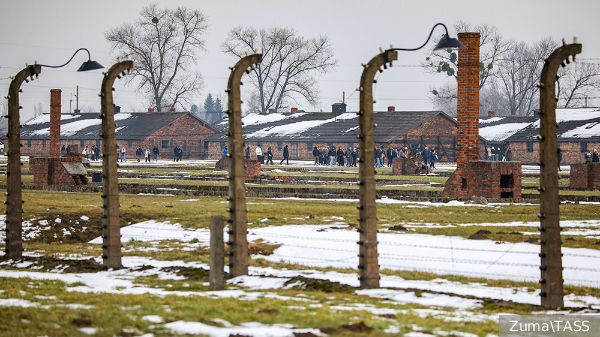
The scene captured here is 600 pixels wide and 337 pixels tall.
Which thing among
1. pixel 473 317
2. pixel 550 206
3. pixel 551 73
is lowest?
pixel 473 317

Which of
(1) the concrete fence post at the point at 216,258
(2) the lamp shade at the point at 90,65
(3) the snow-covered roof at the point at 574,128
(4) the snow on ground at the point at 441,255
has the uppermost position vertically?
(3) the snow-covered roof at the point at 574,128

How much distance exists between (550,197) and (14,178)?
24.9 ft

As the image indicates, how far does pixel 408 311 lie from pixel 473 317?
0.59 m

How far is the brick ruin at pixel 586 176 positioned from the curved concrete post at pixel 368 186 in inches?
751

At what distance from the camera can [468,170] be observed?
20.4 meters

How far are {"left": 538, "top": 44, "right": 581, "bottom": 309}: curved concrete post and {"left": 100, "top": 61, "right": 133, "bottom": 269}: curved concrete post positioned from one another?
5.36 m

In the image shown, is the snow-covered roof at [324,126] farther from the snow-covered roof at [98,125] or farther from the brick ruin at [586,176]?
the brick ruin at [586,176]

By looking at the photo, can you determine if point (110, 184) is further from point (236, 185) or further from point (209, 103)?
point (209, 103)

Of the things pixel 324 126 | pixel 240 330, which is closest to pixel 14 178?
pixel 240 330

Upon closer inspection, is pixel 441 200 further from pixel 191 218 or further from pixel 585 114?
pixel 585 114

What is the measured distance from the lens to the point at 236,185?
9.12 m

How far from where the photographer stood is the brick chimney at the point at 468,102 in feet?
67.3

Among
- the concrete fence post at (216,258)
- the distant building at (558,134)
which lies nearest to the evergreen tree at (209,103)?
the distant building at (558,134)

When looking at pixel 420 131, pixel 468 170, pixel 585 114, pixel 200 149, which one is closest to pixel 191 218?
pixel 468 170
